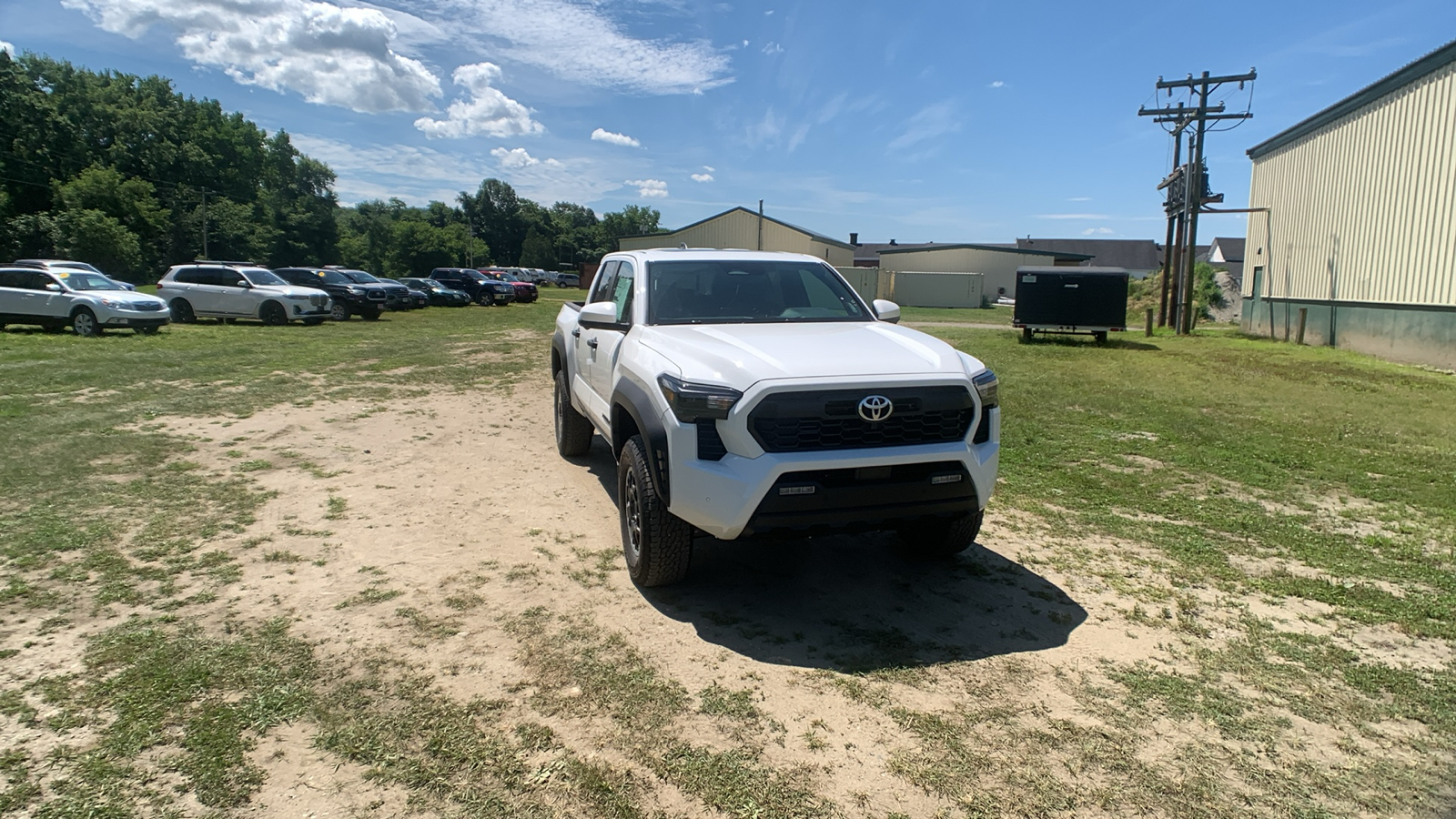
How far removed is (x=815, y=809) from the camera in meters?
2.55

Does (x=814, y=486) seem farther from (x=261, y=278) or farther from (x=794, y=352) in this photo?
(x=261, y=278)

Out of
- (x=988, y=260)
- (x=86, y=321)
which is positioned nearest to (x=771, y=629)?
(x=86, y=321)

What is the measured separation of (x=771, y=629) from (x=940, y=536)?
51.8 inches

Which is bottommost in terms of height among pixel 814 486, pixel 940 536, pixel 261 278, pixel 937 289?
pixel 940 536

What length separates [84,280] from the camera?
18.9 metres

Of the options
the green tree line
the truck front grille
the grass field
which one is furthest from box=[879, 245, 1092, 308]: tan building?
the truck front grille

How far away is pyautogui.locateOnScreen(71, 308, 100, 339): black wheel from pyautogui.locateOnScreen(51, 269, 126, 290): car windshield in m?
0.59

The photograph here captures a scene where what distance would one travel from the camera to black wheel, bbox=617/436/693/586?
405cm

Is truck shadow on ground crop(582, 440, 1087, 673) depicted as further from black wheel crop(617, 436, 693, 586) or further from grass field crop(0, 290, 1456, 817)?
black wheel crop(617, 436, 693, 586)

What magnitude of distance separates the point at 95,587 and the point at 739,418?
3.49 m

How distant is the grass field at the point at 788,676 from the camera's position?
2.65 meters

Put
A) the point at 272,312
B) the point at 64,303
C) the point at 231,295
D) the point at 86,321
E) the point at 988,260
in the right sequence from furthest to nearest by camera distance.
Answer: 1. the point at 988,260
2. the point at 272,312
3. the point at 231,295
4. the point at 86,321
5. the point at 64,303

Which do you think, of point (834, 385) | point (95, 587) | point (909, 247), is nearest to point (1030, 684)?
point (834, 385)

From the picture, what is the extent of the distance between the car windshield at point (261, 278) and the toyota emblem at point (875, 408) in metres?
23.6
